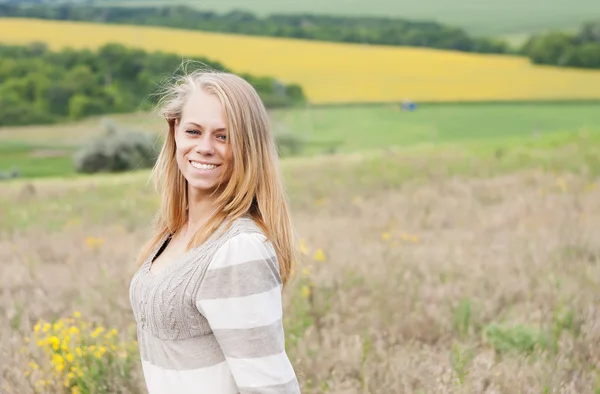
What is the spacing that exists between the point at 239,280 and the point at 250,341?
0.16 metres

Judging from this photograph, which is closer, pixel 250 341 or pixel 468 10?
pixel 250 341

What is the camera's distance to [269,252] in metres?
1.97

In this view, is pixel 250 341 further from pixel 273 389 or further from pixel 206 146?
pixel 206 146

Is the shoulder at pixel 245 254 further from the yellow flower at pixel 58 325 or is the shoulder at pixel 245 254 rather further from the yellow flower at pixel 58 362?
the yellow flower at pixel 58 325

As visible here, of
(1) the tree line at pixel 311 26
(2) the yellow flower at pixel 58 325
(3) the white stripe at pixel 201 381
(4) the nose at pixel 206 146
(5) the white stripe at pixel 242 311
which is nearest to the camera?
(5) the white stripe at pixel 242 311

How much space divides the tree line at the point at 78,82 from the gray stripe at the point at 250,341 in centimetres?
1209

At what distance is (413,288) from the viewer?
5285 millimetres

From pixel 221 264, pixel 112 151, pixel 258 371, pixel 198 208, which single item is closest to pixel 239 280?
pixel 221 264

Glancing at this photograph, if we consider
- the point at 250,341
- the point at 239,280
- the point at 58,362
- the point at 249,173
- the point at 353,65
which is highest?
the point at 249,173

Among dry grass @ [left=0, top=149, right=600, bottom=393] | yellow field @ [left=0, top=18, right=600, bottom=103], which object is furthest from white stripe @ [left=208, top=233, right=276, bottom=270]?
yellow field @ [left=0, top=18, right=600, bottom=103]

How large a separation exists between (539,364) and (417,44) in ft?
41.5

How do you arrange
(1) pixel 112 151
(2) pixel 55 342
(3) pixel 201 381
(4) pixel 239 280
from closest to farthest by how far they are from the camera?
1. (4) pixel 239 280
2. (3) pixel 201 381
3. (2) pixel 55 342
4. (1) pixel 112 151

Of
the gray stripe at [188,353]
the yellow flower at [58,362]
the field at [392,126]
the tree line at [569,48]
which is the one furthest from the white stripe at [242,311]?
the tree line at [569,48]

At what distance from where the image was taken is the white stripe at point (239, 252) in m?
1.92
